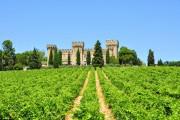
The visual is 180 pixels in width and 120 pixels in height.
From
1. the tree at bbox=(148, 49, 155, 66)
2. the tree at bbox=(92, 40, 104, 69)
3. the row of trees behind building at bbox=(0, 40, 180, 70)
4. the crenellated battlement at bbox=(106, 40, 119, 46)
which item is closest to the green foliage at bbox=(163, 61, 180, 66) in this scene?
→ the row of trees behind building at bbox=(0, 40, 180, 70)

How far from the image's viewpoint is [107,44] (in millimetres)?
167375

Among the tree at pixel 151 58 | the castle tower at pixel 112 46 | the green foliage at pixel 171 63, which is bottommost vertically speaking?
the green foliage at pixel 171 63

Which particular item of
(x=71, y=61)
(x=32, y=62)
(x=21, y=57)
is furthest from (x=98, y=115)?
(x=21, y=57)

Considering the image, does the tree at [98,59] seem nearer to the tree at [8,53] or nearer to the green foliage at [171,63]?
the green foliage at [171,63]

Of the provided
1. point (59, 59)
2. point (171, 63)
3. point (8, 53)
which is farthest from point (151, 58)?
point (8, 53)

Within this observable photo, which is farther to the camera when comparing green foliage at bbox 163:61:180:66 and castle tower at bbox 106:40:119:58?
castle tower at bbox 106:40:119:58

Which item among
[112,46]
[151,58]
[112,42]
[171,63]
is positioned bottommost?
[171,63]

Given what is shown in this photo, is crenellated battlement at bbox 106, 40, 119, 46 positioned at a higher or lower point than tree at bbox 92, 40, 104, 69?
higher

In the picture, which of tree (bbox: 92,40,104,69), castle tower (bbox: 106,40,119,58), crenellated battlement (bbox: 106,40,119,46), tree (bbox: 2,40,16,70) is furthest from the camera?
crenellated battlement (bbox: 106,40,119,46)

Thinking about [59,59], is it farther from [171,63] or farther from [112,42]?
[112,42]

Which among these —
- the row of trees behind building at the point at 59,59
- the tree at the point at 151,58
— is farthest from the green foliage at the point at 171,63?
the tree at the point at 151,58

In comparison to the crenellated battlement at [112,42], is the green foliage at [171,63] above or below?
below

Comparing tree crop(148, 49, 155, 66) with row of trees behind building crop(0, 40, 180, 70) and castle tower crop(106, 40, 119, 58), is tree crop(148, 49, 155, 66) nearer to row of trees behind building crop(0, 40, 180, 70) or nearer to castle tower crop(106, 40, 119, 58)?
row of trees behind building crop(0, 40, 180, 70)

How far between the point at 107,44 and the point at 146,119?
152 m
